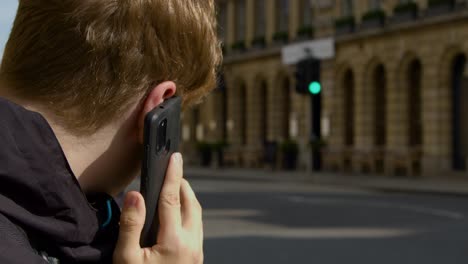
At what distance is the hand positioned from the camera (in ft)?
4.27

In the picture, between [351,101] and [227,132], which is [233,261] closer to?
[351,101]

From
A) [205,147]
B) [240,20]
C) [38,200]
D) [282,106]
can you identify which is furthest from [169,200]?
[240,20]

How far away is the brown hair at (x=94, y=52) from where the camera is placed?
1284 mm

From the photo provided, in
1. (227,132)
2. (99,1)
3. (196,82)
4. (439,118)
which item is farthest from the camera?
(227,132)

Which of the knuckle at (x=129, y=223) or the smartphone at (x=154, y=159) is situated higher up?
the smartphone at (x=154, y=159)

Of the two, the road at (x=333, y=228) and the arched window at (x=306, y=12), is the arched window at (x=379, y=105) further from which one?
the road at (x=333, y=228)

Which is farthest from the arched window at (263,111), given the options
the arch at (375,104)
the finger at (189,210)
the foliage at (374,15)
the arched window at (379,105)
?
the finger at (189,210)

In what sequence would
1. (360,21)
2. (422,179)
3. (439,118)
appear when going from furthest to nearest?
(360,21), (439,118), (422,179)

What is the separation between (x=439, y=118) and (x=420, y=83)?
2.04 m

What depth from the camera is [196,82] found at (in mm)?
1448

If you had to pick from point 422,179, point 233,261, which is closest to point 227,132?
point 422,179

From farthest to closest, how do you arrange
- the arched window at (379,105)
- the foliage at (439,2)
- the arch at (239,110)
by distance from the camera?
the arch at (239,110)
the arched window at (379,105)
the foliage at (439,2)

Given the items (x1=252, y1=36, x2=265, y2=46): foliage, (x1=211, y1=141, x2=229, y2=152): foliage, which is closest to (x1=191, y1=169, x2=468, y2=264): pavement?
(x1=211, y1=141, x2=229, y2=152): foliage

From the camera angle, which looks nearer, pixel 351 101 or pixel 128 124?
pixel 128 124
